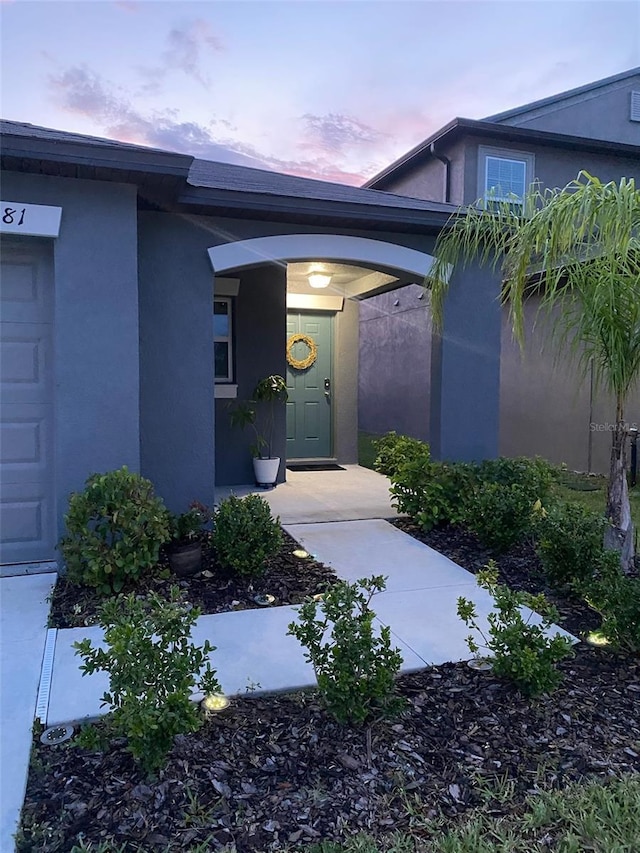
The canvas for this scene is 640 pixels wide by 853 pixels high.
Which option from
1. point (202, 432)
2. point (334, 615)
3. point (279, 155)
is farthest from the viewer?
point (279, 155)

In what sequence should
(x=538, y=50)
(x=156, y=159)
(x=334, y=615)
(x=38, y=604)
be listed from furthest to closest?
(x=538, y=50), (x=156, y=159), (x=38, y=604), (x=334, y=615)

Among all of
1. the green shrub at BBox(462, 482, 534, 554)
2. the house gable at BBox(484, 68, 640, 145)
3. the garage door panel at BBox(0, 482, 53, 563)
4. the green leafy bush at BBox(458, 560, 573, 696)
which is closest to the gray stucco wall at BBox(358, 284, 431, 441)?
the house gable at BBox(484, 68, 640, 145)

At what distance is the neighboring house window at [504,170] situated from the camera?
11.8 meters

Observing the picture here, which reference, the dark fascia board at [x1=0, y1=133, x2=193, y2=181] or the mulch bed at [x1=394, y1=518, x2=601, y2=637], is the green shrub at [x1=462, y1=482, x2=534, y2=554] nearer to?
the mulch bed at [x1=394, y1=518, x2=601, y2=637]

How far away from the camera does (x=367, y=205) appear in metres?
5.80

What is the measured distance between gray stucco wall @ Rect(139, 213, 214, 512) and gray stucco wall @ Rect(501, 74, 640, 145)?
32.2 ft

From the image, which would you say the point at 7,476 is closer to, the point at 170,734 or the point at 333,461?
the point at 170,734

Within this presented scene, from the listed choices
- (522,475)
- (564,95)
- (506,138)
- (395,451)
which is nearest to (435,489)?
(522,475)

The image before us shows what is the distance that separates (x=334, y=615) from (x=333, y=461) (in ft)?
25.0

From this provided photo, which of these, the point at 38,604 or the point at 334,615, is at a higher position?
the point at 334,615

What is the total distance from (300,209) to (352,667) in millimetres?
4273

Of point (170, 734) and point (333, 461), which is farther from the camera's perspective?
point (333, 461)

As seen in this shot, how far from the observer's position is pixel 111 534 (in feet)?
14.4

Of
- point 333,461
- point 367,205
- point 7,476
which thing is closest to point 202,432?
point 7,476
